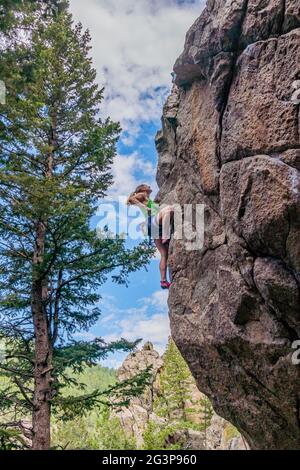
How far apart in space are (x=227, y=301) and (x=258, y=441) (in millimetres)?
3343

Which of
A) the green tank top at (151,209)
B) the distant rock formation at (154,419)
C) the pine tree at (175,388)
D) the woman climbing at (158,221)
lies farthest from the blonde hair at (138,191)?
the pine tree at (175,388)

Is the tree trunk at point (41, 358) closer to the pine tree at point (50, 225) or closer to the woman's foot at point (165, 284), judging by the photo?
the pine tree at point (50, 225)

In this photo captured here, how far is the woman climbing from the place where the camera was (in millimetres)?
10172

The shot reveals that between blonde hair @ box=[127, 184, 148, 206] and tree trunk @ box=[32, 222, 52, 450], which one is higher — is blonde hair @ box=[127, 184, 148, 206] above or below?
above

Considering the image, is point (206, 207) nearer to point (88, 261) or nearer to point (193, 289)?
point (193, 289)

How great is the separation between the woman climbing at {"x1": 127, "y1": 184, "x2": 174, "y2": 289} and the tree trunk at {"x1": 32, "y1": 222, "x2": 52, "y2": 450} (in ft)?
9.13

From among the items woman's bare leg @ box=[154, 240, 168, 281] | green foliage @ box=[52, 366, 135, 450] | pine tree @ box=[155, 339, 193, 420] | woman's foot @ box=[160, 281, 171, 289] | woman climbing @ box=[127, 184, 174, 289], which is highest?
woman climbing @ box=[127, 184, 174, 289]

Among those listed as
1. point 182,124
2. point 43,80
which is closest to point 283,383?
point 182,124

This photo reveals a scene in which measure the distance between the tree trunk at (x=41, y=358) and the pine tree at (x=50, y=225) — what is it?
2cm

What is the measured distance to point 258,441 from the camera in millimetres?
8758

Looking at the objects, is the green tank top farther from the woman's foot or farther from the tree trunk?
the tree trunk

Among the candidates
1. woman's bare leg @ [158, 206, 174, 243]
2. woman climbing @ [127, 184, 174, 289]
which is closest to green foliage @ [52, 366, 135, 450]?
woman climbing @ [127, 184, 174, 289]

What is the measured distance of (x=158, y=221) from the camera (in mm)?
10250

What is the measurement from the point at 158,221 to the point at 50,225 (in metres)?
3.08
